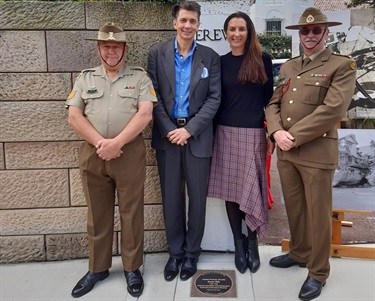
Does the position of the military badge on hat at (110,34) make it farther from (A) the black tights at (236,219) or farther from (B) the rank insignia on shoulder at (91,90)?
(A) the black tights at (236,219)

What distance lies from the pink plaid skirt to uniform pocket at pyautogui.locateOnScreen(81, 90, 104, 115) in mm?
1015

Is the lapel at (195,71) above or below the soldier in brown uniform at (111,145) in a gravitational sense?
above

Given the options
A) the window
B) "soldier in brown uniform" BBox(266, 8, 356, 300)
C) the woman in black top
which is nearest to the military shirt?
the woman in black top

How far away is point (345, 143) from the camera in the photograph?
361 cm

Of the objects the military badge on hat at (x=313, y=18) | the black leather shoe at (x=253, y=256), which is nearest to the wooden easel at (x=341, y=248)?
the black leather shoe at (x=253, y=256)

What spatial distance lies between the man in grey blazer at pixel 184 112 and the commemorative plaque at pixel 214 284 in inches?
4.1

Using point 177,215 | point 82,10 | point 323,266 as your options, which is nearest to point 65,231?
point 177,215

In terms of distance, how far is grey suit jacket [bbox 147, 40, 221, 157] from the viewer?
3088mm

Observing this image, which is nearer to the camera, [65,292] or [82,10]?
[65,292]

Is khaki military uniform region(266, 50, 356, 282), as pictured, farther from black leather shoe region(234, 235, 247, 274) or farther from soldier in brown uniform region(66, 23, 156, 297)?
soldier in brown uniform region(66, 23, 156, 297)

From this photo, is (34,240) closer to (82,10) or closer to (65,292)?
(65,292)

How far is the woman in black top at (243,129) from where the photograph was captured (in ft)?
10.3

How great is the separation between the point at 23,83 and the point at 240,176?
1982mm

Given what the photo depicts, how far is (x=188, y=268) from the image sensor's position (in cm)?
331
